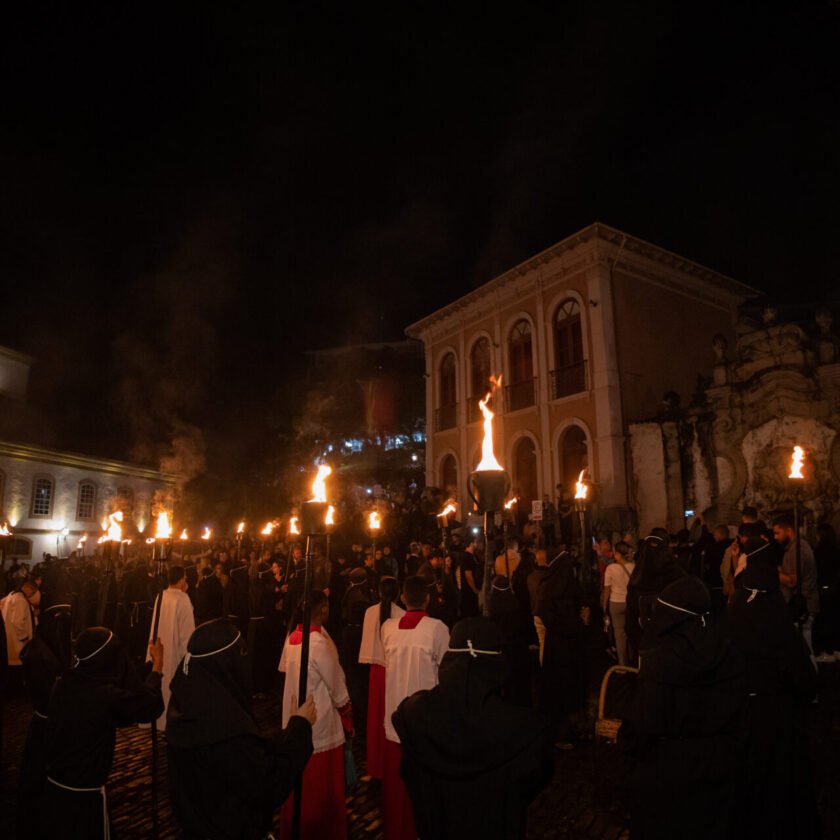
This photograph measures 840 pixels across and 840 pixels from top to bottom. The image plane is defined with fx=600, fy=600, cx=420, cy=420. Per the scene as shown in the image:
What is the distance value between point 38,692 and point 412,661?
2.75m

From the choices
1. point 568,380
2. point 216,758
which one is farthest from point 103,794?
point 568,380

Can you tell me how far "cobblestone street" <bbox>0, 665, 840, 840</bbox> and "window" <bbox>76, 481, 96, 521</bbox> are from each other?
104 feet

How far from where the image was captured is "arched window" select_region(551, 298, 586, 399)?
20656 mm

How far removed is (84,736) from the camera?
137 inches

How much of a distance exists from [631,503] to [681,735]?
1595 cm

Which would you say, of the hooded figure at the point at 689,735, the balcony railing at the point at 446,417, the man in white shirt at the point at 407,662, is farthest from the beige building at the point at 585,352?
the hooded figure at the point at 689,735

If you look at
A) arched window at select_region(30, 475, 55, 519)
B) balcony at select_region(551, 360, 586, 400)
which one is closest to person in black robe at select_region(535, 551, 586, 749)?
balcony at select_region(551, 360, 586, 400)

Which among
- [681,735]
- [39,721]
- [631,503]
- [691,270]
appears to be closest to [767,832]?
[681,735]

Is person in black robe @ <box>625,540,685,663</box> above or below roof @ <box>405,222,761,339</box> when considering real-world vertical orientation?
below

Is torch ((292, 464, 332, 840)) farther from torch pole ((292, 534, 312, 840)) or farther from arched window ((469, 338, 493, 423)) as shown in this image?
arched window ((469, 338, 493, 423))

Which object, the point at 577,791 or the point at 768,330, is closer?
the point at 577,791

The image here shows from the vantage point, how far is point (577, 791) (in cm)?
518

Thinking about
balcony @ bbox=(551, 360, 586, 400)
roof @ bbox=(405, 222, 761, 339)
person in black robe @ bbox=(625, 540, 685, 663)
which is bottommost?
person in black robe @ bbox=(625, 540, 685, 663)

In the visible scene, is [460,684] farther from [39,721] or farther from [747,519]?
[747,519]
